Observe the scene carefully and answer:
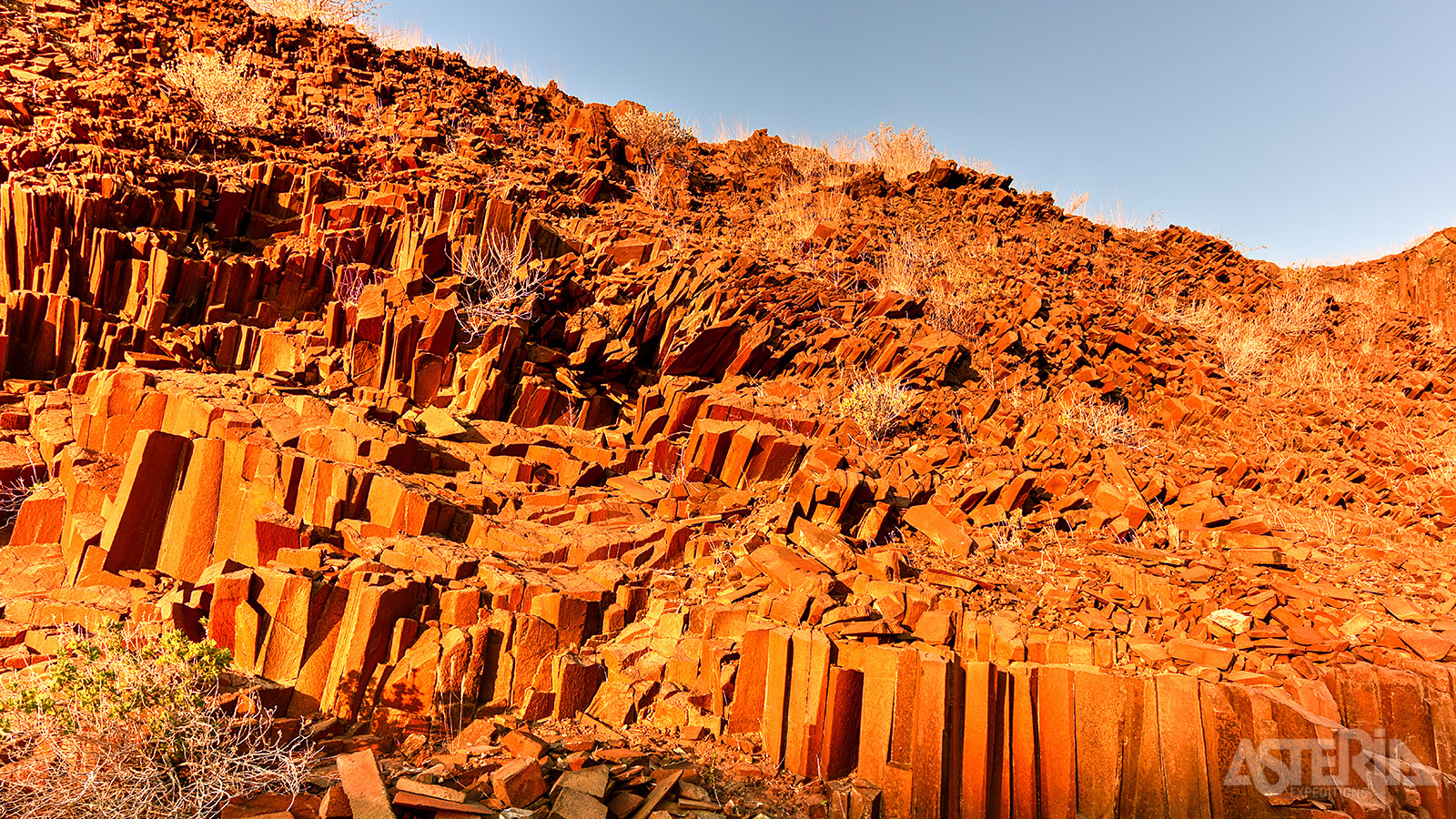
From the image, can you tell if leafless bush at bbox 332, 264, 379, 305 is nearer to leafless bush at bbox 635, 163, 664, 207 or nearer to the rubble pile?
the rubble pile

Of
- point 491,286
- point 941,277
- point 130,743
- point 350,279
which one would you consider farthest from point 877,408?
point 350,279

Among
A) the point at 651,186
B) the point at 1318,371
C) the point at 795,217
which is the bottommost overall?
the point at 1318,371

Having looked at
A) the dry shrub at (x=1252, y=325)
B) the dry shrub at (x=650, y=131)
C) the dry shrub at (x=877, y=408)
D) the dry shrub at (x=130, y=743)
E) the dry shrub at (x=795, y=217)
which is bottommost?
the dry shrub at (x=130, y=743)

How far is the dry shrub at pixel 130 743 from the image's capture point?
369 cm

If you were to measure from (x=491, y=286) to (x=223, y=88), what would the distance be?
7827 mm

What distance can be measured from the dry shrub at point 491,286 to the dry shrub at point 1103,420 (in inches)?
299

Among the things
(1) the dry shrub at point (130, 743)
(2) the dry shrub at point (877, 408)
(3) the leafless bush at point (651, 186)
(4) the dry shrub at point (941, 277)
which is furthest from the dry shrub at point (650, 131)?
(1) the dry shrub at point (130, 743)

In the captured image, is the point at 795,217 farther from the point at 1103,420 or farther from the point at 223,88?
the point at 223,88

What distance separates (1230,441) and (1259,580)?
14.8 feet

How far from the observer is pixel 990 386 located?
9750 millimetres

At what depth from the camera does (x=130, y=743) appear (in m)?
3.96

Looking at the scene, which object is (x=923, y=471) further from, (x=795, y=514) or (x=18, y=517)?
(x=18, y=517)

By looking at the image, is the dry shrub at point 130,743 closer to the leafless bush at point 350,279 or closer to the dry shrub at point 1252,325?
the leafless bush at point 350,279

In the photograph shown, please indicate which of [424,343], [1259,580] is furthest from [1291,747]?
[424,343]
